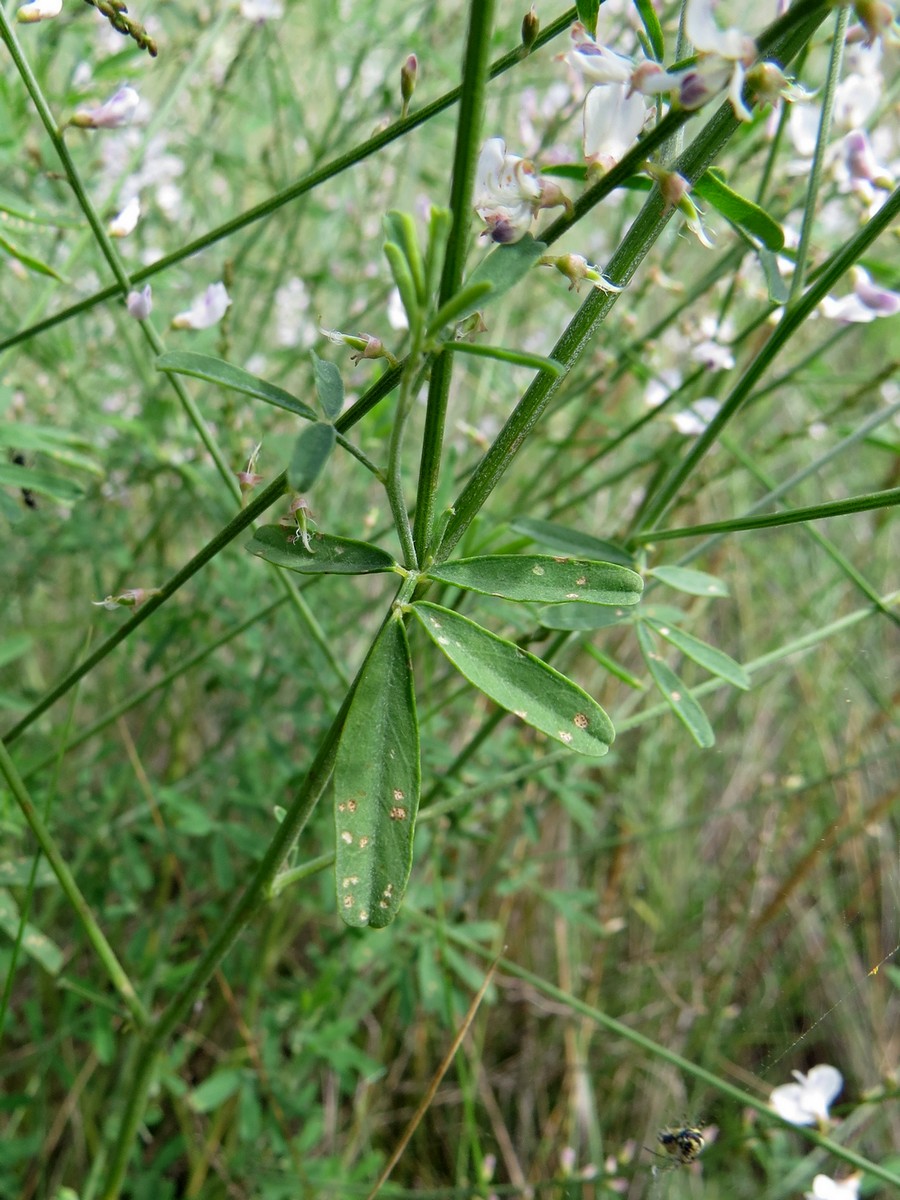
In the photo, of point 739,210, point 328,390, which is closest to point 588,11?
point 739,210

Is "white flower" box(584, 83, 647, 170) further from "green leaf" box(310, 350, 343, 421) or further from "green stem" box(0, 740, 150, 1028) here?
"green stem" box(0, 740, 150, 1028)

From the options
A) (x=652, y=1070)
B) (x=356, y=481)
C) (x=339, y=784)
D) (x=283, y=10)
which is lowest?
(x=652, y=1070)

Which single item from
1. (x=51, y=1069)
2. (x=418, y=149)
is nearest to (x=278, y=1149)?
(x=51, y=1069)

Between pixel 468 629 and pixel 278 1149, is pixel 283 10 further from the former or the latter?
pixel 278 1149

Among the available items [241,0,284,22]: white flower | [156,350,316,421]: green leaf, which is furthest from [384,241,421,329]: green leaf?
[241,0,284,22]: white flower

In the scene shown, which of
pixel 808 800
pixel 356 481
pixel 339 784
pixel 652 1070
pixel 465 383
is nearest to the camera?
pixel 339 784

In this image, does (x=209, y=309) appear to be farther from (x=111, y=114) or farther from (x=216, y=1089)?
(x=216, y=1089)

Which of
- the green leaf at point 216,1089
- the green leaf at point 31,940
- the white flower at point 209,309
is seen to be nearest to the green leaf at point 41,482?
the white flower at point 209,309
